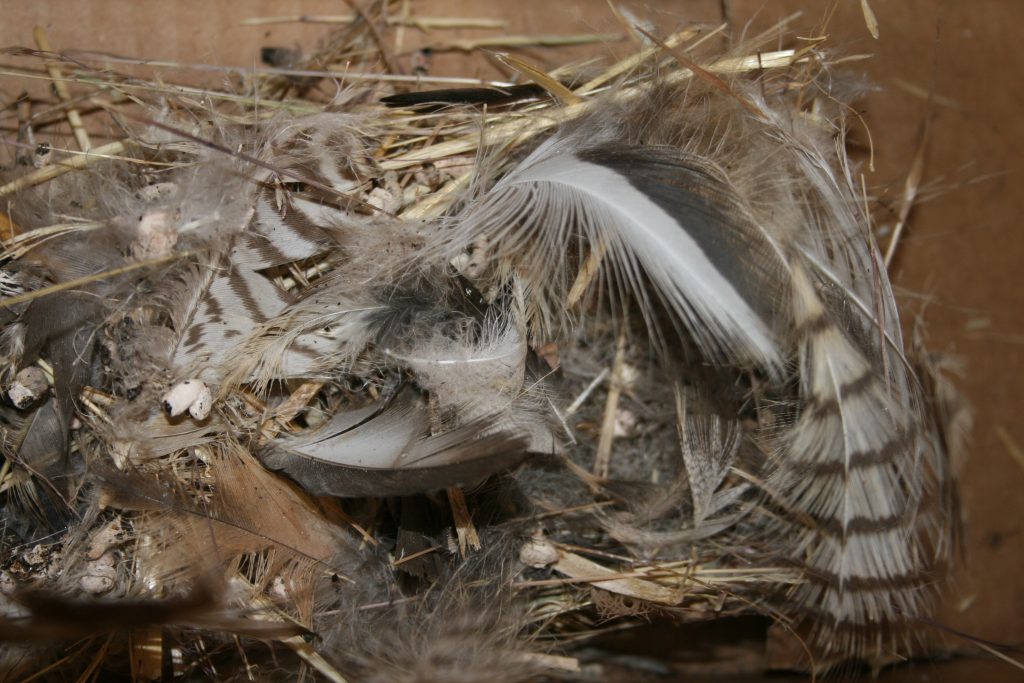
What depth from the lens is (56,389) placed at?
1.10m

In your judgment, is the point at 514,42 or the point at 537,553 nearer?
the point at 537,553

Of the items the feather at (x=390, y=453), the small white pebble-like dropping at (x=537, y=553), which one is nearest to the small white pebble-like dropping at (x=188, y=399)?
the feather at (x=390, y=453)

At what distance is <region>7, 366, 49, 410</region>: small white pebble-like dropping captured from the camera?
3.55 ft

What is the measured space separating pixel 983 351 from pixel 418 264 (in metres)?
1.16

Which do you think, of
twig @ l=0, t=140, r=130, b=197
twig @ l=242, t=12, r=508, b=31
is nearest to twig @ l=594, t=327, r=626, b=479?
twig @ l=242, t=12, r=508, b=31

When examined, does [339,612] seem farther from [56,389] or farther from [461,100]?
[461,100]

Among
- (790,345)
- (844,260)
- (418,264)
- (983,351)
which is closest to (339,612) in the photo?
(418,264)

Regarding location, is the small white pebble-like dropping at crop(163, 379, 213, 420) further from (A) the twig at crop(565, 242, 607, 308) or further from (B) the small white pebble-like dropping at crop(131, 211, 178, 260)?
(A) the twig at crop(565, 242, 607, 308)

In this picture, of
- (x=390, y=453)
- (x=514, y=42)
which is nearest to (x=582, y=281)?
(x=390, y=453)

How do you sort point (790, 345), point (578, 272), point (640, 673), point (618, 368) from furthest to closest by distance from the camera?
1. point (640, 673)
2. point (618, 368)
3. point (578, 272)
4. point (790, 345)

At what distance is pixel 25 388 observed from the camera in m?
1.08

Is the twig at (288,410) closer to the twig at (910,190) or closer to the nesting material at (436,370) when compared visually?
the nesting material at (436,370)

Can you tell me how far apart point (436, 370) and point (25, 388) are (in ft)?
2.05

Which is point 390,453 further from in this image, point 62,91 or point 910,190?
point 910,190
